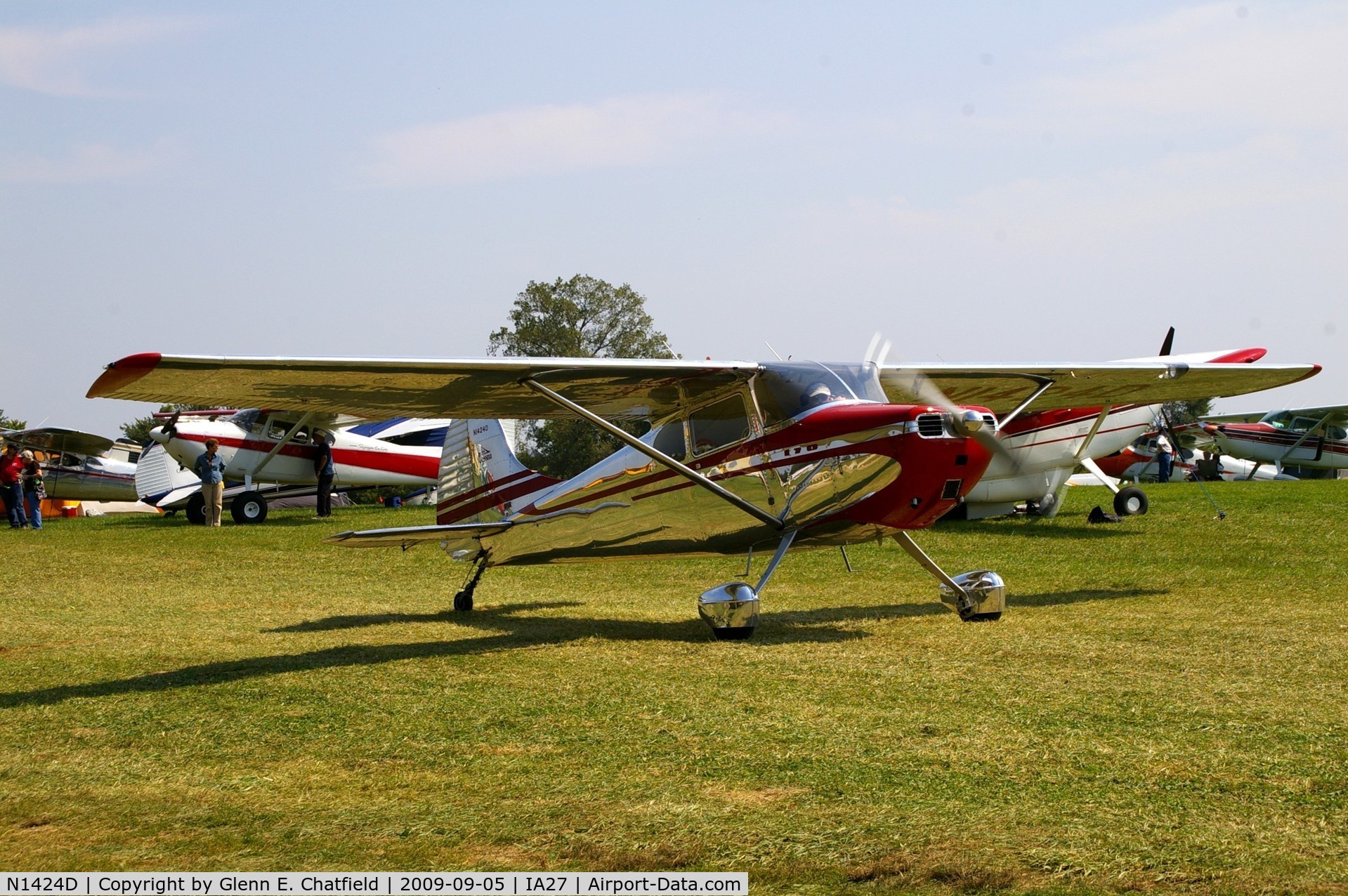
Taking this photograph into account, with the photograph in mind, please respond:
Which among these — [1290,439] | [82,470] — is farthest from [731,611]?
A: [1290,439]

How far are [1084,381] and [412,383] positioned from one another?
726 cm

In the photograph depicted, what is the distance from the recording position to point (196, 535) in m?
21.3

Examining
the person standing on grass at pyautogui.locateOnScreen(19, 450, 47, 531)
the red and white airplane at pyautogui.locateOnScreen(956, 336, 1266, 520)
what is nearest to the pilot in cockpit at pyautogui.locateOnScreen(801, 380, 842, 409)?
the red and white airplane at pyautogui.locateOnScreen(956, 336, 1266, 520)

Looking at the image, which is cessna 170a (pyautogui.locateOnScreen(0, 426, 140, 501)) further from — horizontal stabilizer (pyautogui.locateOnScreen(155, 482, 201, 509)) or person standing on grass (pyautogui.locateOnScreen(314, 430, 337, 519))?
person standing on grass (pyautogui.locateOnScreen(314, 430, 337, 519))

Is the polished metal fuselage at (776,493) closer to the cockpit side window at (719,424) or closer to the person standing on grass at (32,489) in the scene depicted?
the cockpit side window at (719,424)

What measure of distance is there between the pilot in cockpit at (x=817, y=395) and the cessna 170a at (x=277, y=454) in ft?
54.3

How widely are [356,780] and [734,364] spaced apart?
5.22 metres

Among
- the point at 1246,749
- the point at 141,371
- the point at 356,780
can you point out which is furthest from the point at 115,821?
the point at 1246,749

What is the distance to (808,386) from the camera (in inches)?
380

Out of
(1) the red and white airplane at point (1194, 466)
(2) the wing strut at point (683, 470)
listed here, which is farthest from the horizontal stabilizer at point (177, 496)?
(1) the red and white airplane at point (1194, 466)

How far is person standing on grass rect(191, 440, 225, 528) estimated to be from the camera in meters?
23.5

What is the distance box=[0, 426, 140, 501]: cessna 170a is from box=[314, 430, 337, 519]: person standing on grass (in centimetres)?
920
